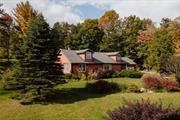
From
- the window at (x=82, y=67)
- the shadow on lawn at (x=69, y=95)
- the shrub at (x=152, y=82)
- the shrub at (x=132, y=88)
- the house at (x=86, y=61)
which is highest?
the house at (x=86, y=61)

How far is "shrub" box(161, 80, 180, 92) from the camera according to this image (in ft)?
114

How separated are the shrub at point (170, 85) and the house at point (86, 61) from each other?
61.7ft

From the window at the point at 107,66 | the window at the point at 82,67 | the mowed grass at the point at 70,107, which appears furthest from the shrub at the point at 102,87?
the window at the point at 107,66

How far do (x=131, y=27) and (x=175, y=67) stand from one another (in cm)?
4288

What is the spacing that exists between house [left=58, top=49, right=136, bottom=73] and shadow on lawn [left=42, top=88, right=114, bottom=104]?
585 inches

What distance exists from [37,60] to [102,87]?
30.2ft

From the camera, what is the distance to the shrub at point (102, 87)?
34.6 m

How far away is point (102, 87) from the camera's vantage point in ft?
114

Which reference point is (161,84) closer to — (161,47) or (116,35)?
(161,47)

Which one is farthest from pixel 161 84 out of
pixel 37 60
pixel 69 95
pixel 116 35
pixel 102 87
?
pixel 116 35

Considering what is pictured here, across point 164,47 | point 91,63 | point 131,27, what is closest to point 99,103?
point 91,63

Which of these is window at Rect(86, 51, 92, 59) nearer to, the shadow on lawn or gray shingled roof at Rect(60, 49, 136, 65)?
gray shingled roof at Rect(60, 49, 136, 65)

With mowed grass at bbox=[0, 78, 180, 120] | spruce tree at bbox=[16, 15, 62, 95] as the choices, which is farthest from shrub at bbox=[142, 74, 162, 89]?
spruce tree at bbox=[16, 15, 62, 95]

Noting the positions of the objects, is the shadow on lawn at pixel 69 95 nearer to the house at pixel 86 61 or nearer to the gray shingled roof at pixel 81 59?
the house at pixel 86 61
